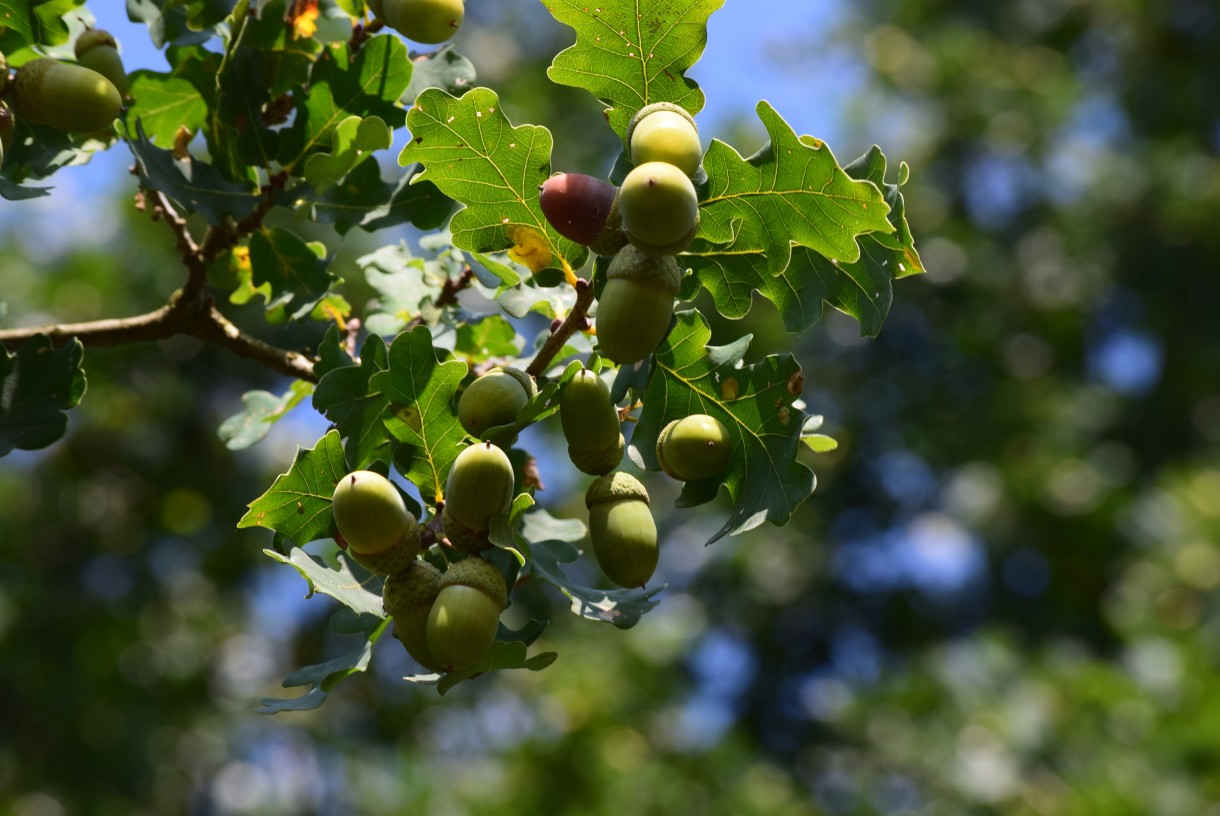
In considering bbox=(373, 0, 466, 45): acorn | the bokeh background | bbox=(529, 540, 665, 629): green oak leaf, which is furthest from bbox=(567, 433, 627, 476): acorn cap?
the bokeh background

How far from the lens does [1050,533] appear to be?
8.50 meters

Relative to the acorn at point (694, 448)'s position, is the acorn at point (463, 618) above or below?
below

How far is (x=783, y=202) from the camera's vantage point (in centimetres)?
123

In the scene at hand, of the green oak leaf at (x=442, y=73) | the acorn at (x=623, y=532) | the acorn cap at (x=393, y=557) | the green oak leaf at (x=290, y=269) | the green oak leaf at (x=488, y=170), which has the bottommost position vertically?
the green oak leaf at (x=290, y=269)

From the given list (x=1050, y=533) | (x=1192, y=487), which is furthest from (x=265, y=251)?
(x=1050, y=533)

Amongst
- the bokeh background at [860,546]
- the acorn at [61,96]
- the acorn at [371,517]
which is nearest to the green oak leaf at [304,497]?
the acorn at [371,517]

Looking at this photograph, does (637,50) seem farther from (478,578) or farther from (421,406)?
(478,578)

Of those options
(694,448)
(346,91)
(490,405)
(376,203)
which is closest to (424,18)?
(346,91)

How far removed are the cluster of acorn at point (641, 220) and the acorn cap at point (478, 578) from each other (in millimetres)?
246

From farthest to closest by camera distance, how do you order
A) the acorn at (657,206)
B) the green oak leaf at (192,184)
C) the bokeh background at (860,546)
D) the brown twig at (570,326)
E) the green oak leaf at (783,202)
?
the bokeh background at (860,546) → the green oak leaf at (192,184) → the brown twig at (570,326) → the green oak leaf at (783,202) → the acorn at (657,206)

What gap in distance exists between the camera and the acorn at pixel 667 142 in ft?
3.73

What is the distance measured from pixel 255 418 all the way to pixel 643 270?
94 cm

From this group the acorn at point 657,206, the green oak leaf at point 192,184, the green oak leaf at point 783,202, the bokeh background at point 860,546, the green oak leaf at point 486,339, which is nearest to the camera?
the acorn at point 657,206

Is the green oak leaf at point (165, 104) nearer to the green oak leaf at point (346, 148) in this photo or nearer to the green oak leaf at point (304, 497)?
the green oak leaf at point (346, 148)
